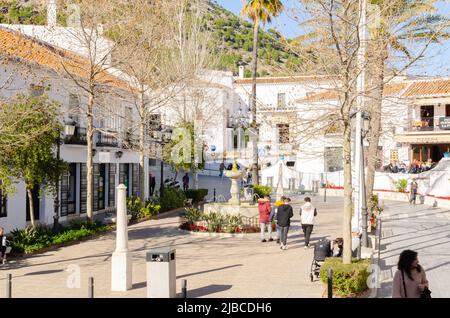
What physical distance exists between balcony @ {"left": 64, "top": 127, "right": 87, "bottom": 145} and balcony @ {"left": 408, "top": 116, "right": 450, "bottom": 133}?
2511cm

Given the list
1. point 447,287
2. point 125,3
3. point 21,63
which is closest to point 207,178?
point 125,3

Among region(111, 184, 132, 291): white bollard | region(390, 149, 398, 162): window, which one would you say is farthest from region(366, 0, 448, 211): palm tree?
region(390, 149, 398, 162): window

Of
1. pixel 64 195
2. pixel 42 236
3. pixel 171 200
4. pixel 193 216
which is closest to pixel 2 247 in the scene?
pixel 42 236

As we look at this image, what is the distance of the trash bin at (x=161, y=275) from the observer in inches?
434

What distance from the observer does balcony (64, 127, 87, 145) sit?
24406mm

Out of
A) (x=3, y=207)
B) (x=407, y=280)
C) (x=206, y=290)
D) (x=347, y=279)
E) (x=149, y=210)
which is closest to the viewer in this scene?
(x=407, y=280)

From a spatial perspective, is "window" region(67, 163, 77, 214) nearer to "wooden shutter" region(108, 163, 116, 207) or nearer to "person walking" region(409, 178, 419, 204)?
"wooden shutter" region(108, 163, 116, 207)

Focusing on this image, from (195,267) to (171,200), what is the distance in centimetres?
1517

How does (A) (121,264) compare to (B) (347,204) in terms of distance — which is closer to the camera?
(A) (121,264)

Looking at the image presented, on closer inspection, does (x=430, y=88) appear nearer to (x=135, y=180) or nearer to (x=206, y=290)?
(x=135, y=180)

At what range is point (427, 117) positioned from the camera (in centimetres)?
4397

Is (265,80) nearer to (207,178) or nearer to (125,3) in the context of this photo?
(207,178)

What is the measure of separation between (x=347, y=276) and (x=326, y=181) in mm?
29897

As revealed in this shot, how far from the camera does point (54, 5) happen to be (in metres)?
21.1
